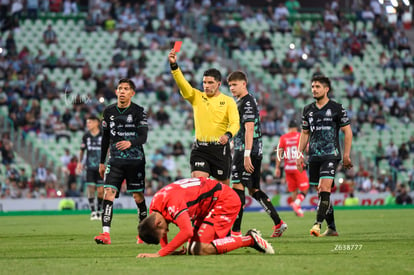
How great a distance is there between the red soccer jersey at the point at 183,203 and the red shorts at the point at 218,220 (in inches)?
3.4

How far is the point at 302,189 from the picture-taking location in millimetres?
21406

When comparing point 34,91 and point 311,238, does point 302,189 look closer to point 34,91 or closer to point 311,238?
point 311,238

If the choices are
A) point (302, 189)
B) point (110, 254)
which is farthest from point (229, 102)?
point (302, 189)

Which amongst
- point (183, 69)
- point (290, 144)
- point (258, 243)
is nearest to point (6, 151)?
point (183, 69)

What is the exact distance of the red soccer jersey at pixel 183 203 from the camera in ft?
28.5

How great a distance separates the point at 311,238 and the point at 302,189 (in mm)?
8963

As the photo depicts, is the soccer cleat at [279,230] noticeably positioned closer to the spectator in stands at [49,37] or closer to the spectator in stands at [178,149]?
the spectator in stands at [178,149]

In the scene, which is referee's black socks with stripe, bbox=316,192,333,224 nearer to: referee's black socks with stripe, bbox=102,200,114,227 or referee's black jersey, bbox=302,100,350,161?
referee's black jersey, bbox=302,100,350,161

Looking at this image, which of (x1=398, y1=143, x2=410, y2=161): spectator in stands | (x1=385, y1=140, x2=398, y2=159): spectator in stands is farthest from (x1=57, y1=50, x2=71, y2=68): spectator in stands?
(x1=398, y1=143, x2=410, y2=161): spectator in stands

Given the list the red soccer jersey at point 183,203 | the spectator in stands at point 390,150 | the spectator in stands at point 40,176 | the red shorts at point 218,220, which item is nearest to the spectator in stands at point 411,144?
the spectator in stands at point 390,150

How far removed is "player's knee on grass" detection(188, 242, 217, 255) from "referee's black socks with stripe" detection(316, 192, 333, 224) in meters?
4.06

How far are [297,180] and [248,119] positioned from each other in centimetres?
946

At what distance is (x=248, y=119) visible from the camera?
12688mm

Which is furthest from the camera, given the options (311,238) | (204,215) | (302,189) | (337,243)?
(302,189)
